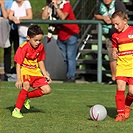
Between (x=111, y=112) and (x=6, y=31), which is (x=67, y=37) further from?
(x=111, y=112)

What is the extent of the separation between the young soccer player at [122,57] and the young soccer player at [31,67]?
1151 mm

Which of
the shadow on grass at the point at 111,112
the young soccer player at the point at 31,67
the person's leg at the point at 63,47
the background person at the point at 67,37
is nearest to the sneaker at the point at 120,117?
the shadow on grass at the point at 111,112

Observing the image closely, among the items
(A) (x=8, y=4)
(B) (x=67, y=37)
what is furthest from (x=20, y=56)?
(A) (x=8, y=4)

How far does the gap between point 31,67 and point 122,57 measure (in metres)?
1.46

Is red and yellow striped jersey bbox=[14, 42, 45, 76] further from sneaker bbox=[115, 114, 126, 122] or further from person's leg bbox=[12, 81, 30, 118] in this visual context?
sneaker bbox=[115, 114, 126, 122]

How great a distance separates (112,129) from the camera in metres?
7.90

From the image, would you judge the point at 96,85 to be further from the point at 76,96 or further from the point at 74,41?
the point at 76,96

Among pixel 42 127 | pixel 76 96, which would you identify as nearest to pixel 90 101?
pixel 76 96

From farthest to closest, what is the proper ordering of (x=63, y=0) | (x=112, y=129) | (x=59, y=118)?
(x=63, y=0), (x=59, y=118), (x=112, y=129)

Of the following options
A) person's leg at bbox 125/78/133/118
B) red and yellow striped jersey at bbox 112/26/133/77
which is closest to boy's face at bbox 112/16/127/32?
red and yellow striped jersey at bbox 112/26/133/77

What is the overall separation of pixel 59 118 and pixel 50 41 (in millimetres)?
6875

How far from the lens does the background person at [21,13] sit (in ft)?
47.9

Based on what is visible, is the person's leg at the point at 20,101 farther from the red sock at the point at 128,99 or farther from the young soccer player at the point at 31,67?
the red sock at the point at 128,99

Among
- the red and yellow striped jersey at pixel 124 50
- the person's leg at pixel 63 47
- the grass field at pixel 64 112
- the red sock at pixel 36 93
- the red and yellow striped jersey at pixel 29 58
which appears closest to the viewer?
the grass field at pixel 64 112
